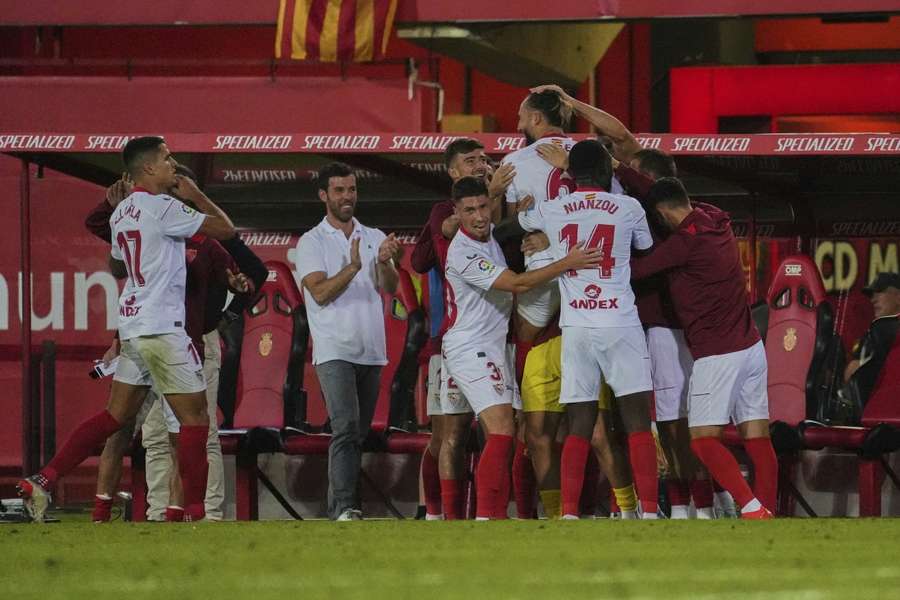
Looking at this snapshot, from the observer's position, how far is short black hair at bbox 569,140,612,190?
808cm

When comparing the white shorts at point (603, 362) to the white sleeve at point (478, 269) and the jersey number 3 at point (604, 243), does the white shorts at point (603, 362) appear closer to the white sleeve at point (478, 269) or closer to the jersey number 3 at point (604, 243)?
the jersey number 3 at point (604, 243)

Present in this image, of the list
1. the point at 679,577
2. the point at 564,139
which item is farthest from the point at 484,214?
the point at 679,577

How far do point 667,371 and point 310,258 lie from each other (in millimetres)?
1857

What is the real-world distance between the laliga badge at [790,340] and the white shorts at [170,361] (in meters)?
3.49

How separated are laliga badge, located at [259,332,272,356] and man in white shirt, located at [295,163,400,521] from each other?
1784 millimetres

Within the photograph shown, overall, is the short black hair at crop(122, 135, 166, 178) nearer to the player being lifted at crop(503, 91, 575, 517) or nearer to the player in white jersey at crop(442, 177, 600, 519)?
the player in white jersey at crop(442, 177, 600, 519)

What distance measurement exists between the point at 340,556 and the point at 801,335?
4.52 m

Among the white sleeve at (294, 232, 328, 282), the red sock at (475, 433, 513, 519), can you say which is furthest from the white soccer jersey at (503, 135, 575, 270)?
the red sock at (475, 433, 513, 519)

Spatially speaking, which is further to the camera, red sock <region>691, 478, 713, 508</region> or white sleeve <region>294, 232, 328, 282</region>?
white sleeve <region>294, 232, 328, 282</region>

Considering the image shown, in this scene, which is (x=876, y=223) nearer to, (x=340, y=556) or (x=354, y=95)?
(x=354, y=95)

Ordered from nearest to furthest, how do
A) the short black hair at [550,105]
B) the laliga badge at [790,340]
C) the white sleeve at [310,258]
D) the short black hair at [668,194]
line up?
the short black hair at [668,194] → the short black hair at [550,105] → the white sleeve at [310,258] → the laliga badge at [790,340]

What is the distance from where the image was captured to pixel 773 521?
764cm

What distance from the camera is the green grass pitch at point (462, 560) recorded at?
219 inches

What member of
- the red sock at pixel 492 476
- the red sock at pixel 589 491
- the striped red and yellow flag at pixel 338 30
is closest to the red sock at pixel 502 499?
the red sock at pixel 492 476
